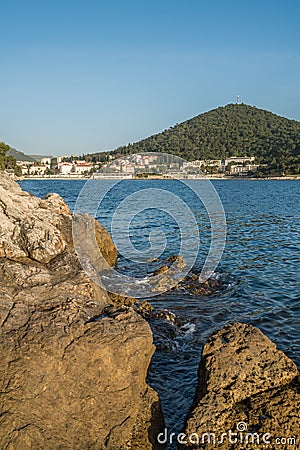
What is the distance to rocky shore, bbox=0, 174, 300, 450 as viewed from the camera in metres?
4.59

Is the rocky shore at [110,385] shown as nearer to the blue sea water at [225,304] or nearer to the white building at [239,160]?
the blue sea water at [225,304]

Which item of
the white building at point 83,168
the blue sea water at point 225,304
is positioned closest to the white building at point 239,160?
the white building at point 83,168

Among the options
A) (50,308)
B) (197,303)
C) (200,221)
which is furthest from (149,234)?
(50,308)

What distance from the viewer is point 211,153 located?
165750mm

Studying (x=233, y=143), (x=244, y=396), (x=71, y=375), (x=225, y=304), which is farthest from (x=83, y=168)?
(x=244, y=396)

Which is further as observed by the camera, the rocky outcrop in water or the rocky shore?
the rocky outcrop in water

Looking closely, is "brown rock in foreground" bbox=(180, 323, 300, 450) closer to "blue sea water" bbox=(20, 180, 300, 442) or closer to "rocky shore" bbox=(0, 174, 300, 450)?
"rocky shore" bbox=(0, 174, 300, 450)

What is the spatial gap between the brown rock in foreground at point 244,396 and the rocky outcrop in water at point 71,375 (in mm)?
835

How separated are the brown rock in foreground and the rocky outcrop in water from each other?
835 millimetres

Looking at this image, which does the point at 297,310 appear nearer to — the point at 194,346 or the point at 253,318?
the point at 253,318

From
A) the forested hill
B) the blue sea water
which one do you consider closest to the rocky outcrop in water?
the blue sea water

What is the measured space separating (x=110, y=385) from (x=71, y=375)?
0.52 m

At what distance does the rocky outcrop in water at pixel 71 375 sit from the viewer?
4.70 m

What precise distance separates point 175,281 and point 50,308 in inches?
287
